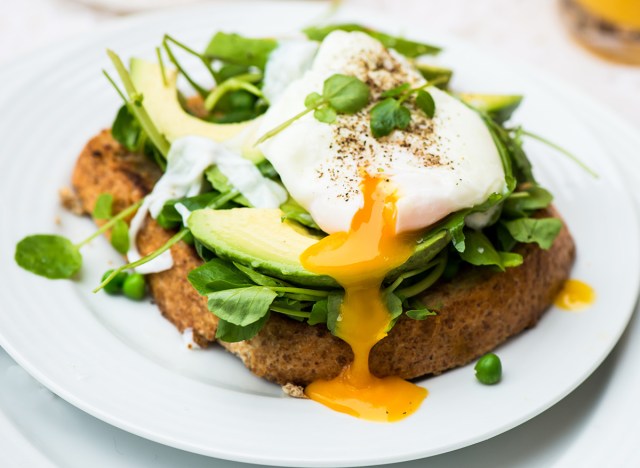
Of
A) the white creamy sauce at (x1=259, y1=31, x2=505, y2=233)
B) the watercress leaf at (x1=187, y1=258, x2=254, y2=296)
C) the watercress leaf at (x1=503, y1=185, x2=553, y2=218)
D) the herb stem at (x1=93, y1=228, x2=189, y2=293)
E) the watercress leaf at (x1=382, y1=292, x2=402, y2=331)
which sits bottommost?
the watercress leaf at (x1=503, y1=185, x2=553, y2=218)

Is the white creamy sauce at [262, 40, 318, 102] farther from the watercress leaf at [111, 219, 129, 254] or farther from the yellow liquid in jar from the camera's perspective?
the yellow liquid in jar

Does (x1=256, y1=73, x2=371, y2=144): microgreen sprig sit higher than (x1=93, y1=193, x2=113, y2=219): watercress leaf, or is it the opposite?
(x1=256, y1=73, x2=371, y2=144): microgreen sprig

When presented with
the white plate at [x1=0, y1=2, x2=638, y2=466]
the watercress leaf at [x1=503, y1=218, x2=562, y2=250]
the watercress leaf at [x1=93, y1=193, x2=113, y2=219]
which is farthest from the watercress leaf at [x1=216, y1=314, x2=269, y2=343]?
the watercress leaf at [x1=503, y1=218, x2=562, y2=250]

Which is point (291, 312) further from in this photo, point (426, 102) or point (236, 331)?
point (426, 102)

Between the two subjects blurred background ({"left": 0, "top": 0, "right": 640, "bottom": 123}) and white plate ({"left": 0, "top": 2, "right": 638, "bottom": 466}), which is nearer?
white plate ({"left": 0, "top": 2, "right": 638, "bottom": 466})

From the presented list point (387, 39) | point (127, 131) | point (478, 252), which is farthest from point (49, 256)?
point (387, 39)

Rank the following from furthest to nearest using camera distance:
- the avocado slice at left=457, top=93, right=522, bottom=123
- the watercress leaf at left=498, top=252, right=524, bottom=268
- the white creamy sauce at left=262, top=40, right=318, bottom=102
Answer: the avocado slice at left=457, top=93, right=522, bottom=123 → the white creamy sauce at left=262, top=40, right=318, bottom=102 → the watercress leaf at left=498, top=252, right=524, bottom=268

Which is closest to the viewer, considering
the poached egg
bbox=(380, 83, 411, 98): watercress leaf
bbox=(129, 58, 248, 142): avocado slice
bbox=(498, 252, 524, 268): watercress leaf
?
the poached egg
